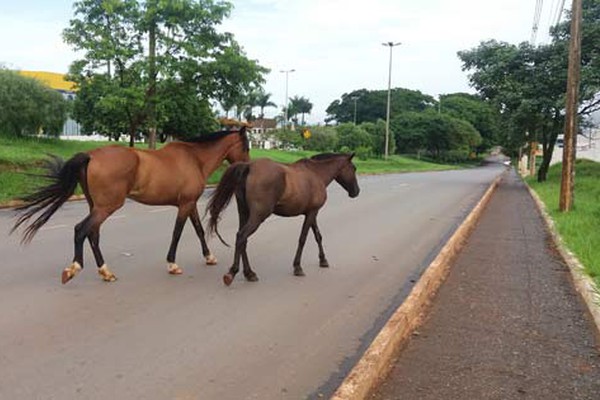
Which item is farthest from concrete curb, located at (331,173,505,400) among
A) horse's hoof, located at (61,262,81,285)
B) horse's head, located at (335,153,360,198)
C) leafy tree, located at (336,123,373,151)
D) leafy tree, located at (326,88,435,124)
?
leafy tree, located at (326,88,435,124)

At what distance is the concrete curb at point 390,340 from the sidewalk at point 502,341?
0.08m

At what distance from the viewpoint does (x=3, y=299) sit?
5.98 m

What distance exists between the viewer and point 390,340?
4.75 m

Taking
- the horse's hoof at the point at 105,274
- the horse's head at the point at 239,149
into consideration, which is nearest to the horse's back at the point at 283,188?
the horse's head at the point at 239,149

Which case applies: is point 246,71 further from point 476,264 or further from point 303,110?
point 303,110

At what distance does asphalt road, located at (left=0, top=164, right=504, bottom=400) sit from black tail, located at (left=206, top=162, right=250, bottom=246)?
2.79 ft

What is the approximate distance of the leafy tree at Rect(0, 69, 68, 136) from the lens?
989 inches

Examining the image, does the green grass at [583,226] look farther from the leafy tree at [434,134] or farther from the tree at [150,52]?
the leafy tree at [434,134]

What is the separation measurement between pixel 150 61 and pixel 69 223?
13.7m

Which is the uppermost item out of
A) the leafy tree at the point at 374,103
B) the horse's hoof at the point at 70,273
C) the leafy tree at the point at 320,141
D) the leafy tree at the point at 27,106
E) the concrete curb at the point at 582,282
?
the leafy tree at the point at 374,103

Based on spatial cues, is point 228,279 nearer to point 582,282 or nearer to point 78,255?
point 78,255

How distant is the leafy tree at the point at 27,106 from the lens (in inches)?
989

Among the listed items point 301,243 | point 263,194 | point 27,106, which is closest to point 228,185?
point 263,194

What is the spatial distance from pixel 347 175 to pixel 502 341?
12.4 feet
